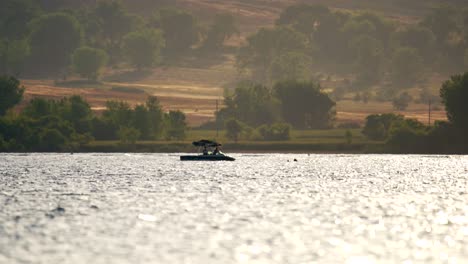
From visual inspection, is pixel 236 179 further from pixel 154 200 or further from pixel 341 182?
pixel 154 200

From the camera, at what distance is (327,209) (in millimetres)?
106875

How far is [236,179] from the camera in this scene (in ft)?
571

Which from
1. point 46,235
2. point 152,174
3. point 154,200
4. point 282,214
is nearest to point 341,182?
point 152,174

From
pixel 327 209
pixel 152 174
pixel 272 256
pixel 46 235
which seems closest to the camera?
pixel 272 256

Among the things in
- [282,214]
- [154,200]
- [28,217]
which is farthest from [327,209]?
[28,217]

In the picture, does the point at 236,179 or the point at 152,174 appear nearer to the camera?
the point at 236,179

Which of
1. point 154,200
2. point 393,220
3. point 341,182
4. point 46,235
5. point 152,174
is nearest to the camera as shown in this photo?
point 46,235

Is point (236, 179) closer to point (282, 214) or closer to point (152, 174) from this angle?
point (152, 174)

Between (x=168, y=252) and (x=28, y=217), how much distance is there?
89.8 feet

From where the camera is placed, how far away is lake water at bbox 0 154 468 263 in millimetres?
71062

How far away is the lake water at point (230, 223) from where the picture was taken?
233 ft

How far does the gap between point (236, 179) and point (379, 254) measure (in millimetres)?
103401

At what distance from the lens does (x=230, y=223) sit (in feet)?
297

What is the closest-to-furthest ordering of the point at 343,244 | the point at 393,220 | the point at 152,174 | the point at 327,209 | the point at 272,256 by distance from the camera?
the point at 272,256 → the point at 343,244 → the point at 393,220 → the point at 327,209 → the point at 152,174
